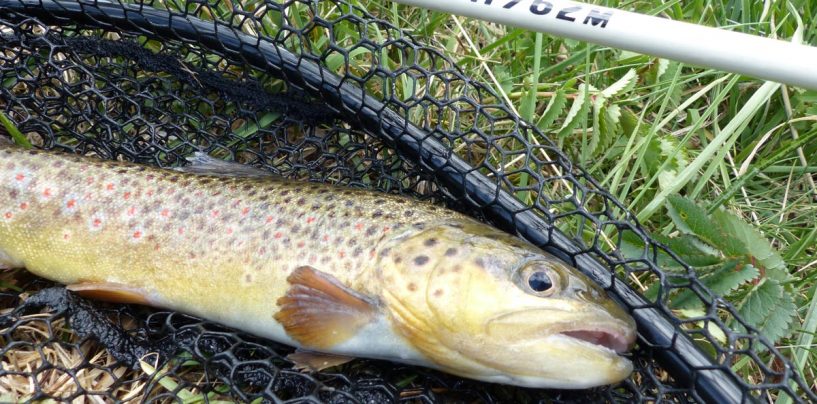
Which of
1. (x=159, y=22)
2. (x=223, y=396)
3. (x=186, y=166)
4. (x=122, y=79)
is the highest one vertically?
(x=159, y=22)

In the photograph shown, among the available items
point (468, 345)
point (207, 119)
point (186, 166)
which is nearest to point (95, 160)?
point (186, 166)

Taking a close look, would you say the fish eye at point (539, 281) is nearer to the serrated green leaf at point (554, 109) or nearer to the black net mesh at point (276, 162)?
the black net mesh at point (276, 162)

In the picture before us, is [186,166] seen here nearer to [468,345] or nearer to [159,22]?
[159,22]

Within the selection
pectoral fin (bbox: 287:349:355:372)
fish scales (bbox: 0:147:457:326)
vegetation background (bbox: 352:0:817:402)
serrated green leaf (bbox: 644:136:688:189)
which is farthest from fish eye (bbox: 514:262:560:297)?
serrated green leaf (bbox: 644:136:688:189)

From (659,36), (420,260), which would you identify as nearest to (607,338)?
(420,260)

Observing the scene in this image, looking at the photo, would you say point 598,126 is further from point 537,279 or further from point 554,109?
point 537,279

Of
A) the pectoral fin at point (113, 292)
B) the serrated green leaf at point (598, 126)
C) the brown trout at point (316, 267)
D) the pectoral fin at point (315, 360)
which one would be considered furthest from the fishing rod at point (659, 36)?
the pectoral fin at point (113, 292)
